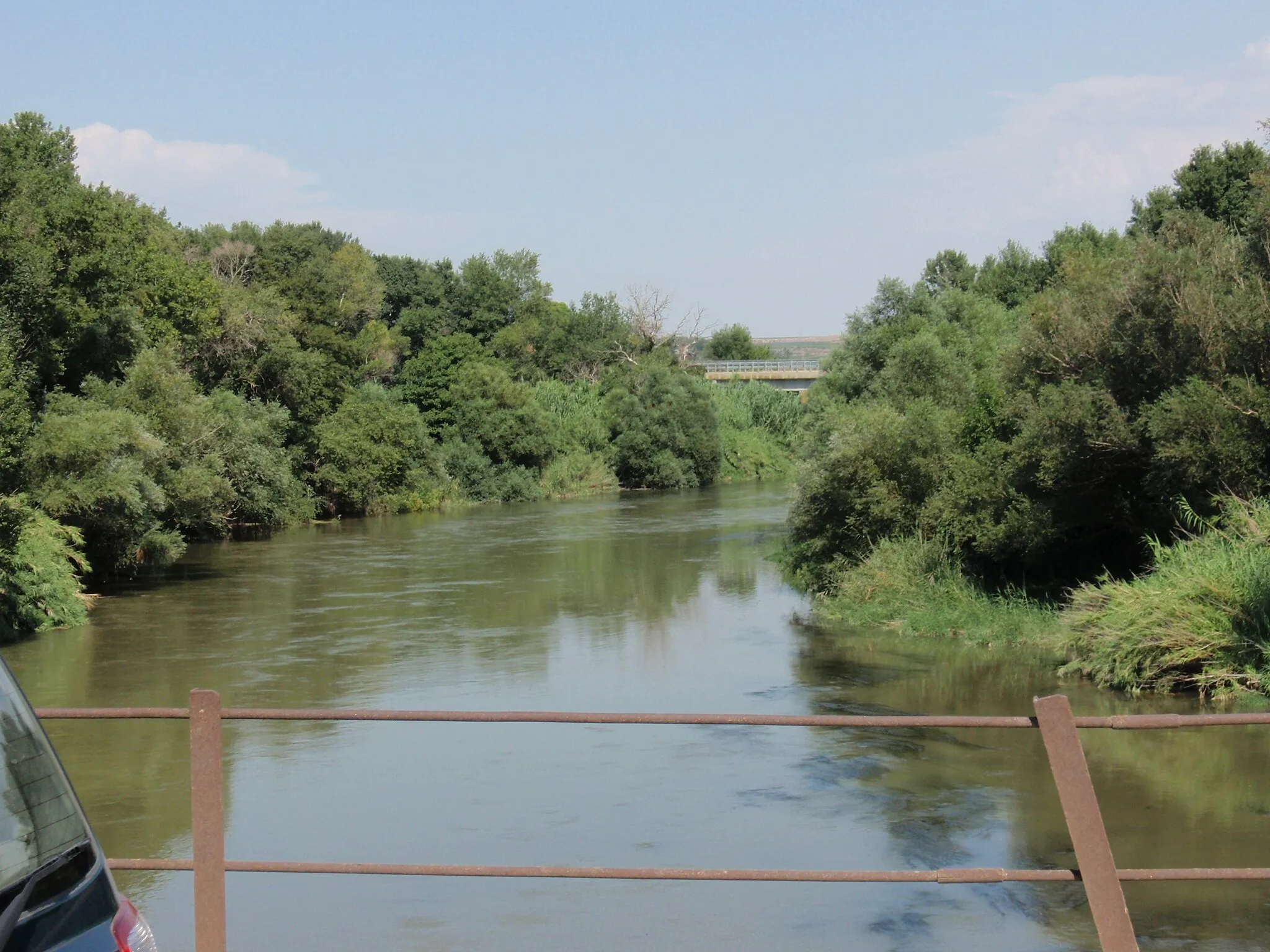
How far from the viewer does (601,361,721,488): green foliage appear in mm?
60781

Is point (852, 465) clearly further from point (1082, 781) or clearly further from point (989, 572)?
point (1082, 781)

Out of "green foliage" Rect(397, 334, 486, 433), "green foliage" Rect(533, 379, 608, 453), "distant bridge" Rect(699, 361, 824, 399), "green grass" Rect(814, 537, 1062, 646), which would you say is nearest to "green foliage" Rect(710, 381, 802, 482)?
"distant bridge" Rect(699, 361, 824, 399)

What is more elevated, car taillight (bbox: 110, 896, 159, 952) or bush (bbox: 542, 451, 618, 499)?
car taillight (bbox: 110, 896, 159, 952)

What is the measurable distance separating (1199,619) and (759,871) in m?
13.1

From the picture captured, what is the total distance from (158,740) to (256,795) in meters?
3.55

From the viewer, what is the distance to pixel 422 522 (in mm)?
46594

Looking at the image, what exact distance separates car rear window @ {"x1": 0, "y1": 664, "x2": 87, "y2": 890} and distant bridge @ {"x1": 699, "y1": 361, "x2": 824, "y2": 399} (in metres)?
70.9

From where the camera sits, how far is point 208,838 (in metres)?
4.10

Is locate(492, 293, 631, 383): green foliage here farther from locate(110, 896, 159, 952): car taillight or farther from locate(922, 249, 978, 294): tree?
locate(110, 896, 159, 952): car taillight

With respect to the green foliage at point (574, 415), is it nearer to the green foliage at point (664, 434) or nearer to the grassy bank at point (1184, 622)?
the green foliage at point (664, 434)

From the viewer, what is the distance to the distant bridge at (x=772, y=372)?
74.3 m

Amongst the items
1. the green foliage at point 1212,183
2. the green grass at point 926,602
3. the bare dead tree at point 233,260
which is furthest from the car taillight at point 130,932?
the bare dead tree at point 233,260

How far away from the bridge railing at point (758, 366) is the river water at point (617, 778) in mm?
48282

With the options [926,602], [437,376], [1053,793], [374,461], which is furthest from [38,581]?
[437,376]
